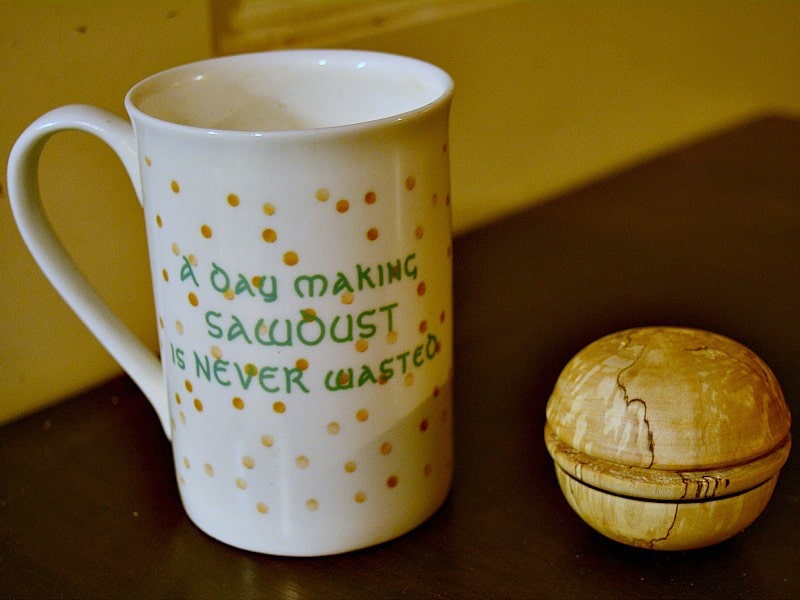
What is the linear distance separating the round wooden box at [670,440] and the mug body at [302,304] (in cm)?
6

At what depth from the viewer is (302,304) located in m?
0.37

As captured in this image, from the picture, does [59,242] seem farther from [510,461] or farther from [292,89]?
[510,461]

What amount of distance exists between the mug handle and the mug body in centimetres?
2

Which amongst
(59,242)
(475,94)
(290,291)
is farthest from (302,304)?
(475,94)

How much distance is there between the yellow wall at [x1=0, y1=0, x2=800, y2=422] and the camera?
1.65ft

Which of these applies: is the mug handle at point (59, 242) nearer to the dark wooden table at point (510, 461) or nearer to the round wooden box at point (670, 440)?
the dark wooden table at point (510, 461)

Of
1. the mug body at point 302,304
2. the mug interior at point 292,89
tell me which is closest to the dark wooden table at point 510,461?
the mug body at point 302,304

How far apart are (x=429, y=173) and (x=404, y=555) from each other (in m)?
0.15

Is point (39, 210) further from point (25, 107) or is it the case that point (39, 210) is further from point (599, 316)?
point (599, 316)

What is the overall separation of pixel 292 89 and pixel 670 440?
22 centimetres

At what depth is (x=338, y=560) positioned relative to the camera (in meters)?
0.41

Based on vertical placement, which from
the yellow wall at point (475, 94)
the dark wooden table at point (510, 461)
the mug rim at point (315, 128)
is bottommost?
the dark wooden table at point (510, 461)

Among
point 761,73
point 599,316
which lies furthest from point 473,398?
point 761,73

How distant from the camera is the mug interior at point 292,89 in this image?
43cm
